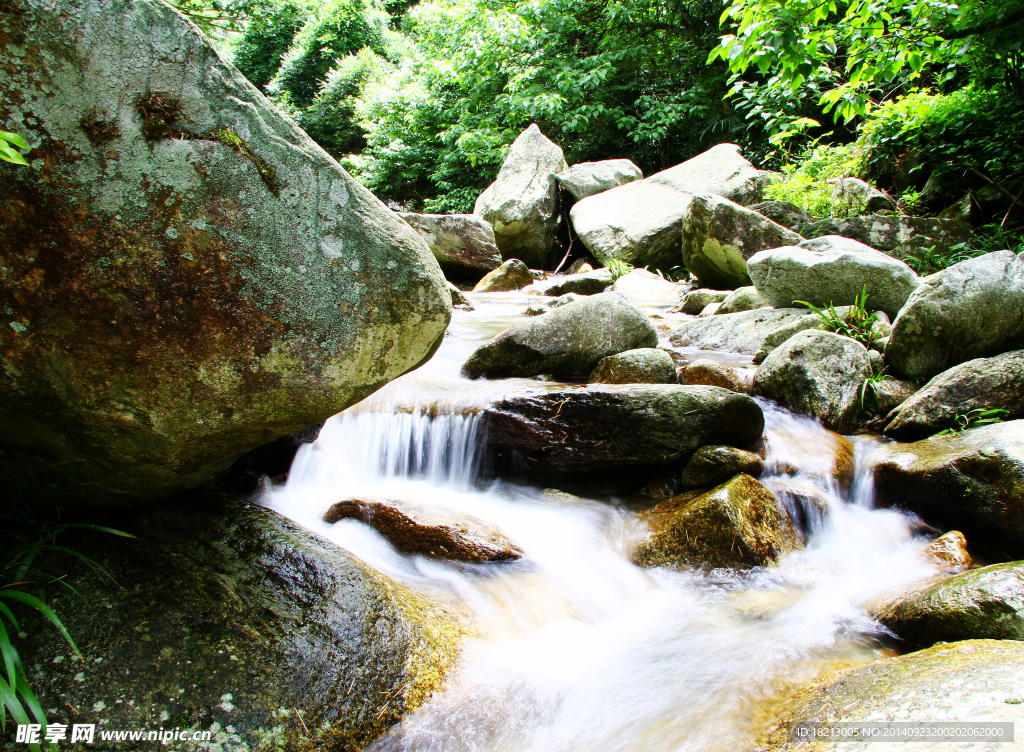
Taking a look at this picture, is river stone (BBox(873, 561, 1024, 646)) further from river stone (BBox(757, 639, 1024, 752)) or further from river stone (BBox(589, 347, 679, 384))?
river stone (BBox(589, 347, 679, 384))

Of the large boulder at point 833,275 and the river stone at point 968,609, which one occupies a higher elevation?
the large boulder at point 833,275

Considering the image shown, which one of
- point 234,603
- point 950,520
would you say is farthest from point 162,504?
point 950,520

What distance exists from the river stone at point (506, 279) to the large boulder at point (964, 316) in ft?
23.8

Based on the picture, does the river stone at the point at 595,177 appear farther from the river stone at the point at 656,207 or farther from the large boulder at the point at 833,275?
the large boulder at the point at 833,275

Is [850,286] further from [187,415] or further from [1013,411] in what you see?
[187,415]

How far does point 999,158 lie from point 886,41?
4.72 meters

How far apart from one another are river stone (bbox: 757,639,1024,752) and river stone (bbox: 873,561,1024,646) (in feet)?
1.16

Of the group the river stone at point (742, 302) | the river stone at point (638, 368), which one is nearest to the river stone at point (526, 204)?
the river stone at point (742, 302)

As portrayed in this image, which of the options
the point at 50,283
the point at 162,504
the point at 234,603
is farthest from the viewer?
the point at 162,504

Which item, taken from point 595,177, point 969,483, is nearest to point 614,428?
point 969,483

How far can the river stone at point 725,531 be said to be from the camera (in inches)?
124

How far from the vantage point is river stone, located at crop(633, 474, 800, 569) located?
10.3 ft

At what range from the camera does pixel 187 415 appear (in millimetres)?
1790

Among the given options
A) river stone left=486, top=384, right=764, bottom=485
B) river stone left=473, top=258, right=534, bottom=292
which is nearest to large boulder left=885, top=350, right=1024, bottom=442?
river stone left=486, top=384, right=764, bottom=485
